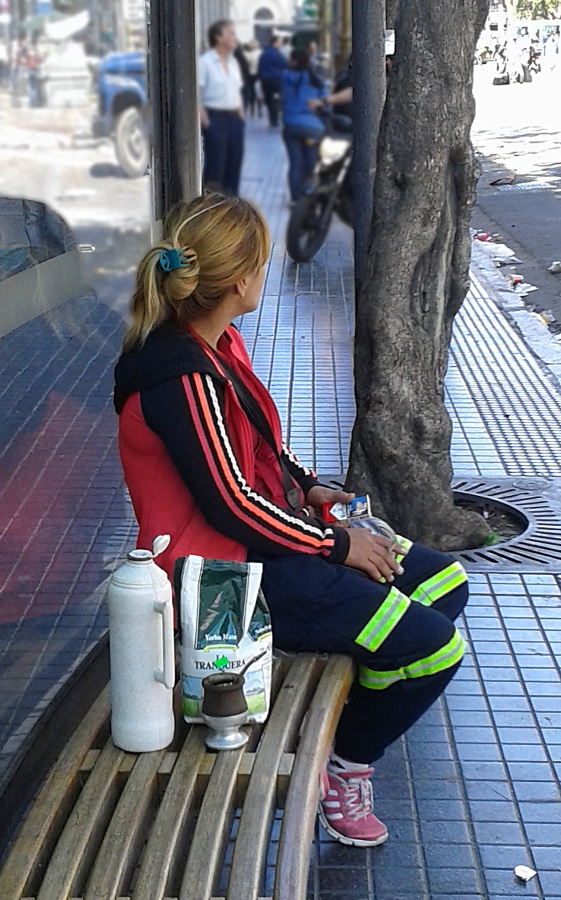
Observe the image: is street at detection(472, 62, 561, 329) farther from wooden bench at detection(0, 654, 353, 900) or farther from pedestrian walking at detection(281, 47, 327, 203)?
pedestrian walking at detection(281, 47, 327, 203)

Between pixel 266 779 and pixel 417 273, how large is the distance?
111 inches

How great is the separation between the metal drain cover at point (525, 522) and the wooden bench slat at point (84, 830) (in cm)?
250

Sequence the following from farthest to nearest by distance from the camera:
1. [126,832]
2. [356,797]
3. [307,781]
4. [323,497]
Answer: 1. [323,497]
2. [356,797]
3. [307,781]
4. [126,832]

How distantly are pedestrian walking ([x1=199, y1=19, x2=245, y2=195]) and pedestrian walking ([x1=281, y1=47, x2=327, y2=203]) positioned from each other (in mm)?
49

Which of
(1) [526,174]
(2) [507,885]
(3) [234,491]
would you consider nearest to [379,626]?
(3) [234,491]

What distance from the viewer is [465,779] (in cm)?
315

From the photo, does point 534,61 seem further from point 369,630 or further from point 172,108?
point 369,630

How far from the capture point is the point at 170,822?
2059mm

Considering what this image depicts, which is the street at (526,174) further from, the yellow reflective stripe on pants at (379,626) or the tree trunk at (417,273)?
the yellow reflective stripe on pants at (379,626)

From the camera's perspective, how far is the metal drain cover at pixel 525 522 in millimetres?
4562

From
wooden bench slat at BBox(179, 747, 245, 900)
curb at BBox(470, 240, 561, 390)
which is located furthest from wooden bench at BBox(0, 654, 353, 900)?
curb at BBox(470, 240, 561, 390)

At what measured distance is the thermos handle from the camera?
221 centimetres

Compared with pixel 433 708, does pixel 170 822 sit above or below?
above

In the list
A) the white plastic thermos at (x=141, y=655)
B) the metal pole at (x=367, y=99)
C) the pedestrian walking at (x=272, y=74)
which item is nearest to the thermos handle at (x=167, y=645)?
the white plastic thermos at (x=141, y=655)
